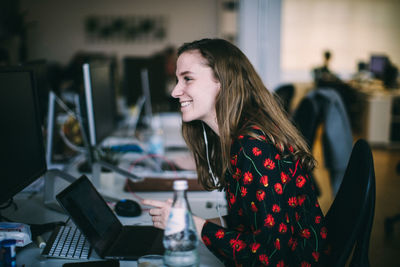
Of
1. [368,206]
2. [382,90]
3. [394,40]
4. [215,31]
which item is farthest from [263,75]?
[394,40]

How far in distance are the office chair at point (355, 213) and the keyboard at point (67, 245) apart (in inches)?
26.2

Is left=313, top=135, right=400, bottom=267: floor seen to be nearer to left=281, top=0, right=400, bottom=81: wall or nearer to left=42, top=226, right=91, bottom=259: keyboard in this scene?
left=42, top=226, right=91, bottom=259: keyboard

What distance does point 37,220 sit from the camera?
51.9 inches

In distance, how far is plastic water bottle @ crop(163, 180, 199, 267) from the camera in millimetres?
860

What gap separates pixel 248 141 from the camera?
99 cm

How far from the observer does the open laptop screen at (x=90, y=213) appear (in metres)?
1.02

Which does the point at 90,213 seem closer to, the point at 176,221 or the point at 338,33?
the point at 176,221

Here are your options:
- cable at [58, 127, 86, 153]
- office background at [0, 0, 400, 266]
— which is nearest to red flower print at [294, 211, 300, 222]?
cable at [58, 127, 86, 153]

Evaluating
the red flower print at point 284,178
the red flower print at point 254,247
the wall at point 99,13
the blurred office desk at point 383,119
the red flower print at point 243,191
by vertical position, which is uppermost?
the wall at point 99,13

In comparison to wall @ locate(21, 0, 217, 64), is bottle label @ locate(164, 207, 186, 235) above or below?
below

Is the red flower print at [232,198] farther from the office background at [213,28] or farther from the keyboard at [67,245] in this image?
the office background at [213,28]

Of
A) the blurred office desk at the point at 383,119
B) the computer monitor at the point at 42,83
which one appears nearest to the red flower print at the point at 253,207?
the computer monitor at the point at 42,83

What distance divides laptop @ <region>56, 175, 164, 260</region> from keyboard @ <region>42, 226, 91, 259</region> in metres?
0.06

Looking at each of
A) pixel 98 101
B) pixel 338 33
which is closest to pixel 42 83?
pixel 98 101
